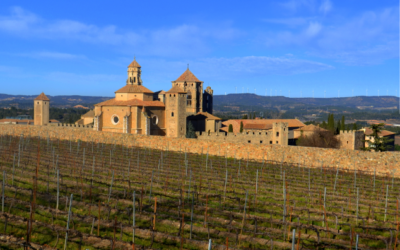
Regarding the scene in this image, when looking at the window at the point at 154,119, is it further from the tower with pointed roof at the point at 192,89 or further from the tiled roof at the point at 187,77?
the tiled roof at the point at 187,77

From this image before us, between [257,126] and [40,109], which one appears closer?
[257,126]

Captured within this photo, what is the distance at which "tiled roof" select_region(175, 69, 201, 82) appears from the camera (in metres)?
65.4

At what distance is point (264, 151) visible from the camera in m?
29.2

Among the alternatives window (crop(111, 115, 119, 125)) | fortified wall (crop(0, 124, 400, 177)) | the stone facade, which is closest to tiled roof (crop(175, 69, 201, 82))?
window (crop(111, 115, 119, 125))

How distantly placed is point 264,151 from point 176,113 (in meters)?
18.7

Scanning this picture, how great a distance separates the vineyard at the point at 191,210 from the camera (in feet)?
36.2

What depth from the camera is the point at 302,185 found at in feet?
65.7

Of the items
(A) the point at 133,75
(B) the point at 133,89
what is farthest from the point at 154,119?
(A) the point at 133,75

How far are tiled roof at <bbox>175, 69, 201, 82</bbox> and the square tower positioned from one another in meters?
19.0

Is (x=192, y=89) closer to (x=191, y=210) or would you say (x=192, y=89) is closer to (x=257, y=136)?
(x=257, y=136)

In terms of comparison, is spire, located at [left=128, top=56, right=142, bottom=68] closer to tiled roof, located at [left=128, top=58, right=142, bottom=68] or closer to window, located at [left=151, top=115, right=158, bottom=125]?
tiled roof, located at [left=128, top=58, right=142, bottom=68]

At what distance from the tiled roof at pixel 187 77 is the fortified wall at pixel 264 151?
90.5 feet

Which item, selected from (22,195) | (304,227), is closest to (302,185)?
(304,227)

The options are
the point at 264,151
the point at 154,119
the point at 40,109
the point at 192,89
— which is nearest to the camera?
the point at 264,151
